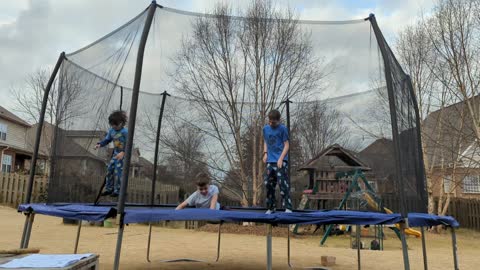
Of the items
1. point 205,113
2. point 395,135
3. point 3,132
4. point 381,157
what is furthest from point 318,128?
point 3,132

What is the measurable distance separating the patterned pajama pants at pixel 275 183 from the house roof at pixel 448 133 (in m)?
9.02

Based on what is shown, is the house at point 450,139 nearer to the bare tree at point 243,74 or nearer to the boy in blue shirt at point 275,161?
the bare tree at point 243,74

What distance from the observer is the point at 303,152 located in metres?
5.77

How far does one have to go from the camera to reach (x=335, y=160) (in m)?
5.65

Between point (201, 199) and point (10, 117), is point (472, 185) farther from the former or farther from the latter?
point (10, 117)

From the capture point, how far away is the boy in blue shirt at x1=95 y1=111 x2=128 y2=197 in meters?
4.07

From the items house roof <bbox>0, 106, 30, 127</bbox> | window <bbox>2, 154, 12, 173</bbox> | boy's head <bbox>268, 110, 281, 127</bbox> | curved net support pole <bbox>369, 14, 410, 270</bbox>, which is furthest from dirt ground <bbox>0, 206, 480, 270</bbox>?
house roof <bbox>0, 106, 30, 127</bbox>

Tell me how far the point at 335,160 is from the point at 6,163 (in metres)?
20.6

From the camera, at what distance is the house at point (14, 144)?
20.9 m

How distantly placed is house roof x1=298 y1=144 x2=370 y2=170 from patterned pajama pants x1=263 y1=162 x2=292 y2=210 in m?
1.28

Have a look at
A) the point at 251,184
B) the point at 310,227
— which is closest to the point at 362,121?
the point at 251,184

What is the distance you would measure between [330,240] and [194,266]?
4724 millimetres

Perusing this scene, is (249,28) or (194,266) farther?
(249,28)

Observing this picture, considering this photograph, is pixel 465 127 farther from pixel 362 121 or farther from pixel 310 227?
pixel 362 121
